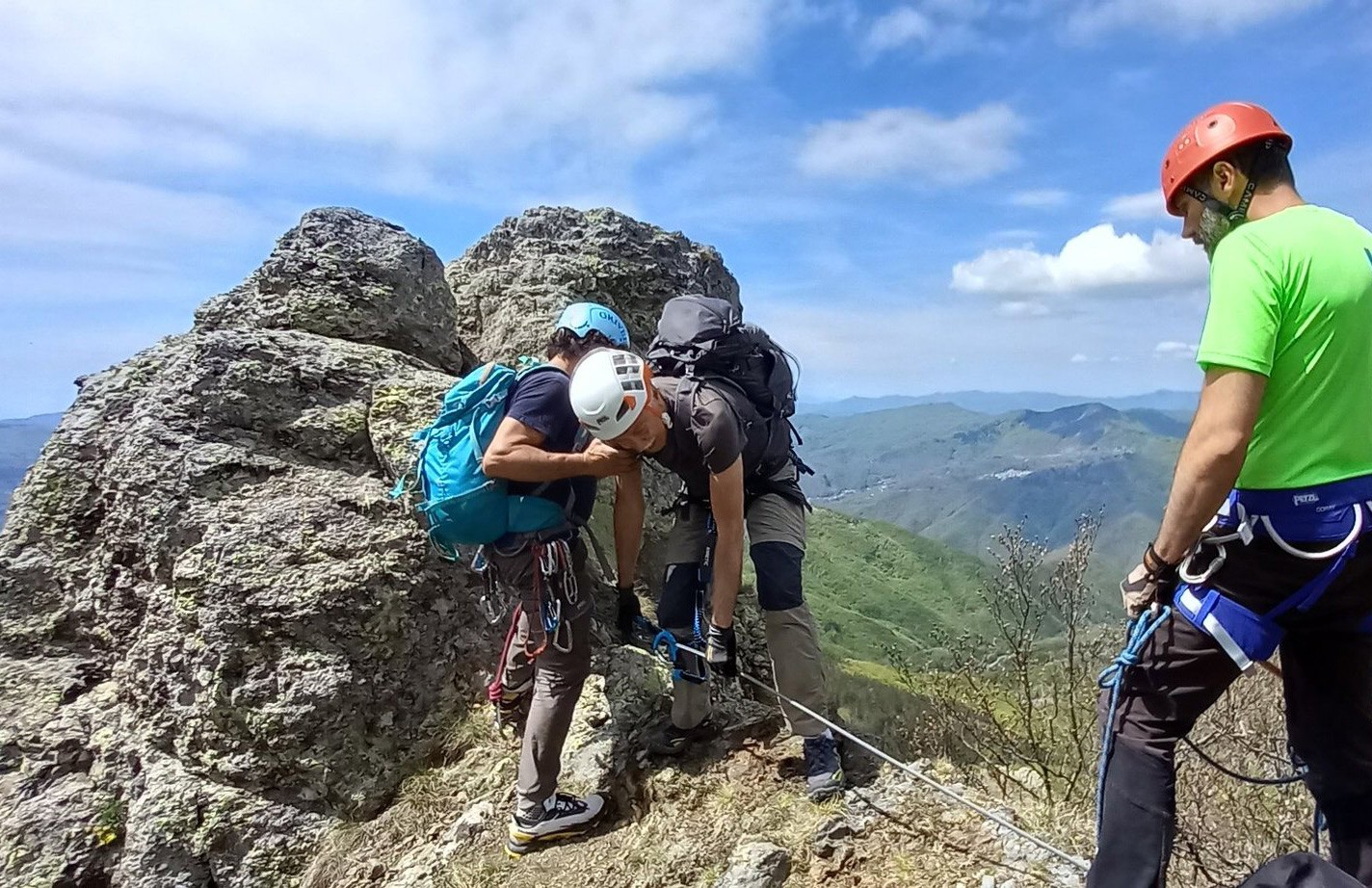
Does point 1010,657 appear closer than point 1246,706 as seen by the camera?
No

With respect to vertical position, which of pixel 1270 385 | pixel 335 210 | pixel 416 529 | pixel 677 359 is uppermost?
pixel 335 210

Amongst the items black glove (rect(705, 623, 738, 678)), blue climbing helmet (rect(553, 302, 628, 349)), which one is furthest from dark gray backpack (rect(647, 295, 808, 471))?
black glove (rect(705, 623, 738, 678))

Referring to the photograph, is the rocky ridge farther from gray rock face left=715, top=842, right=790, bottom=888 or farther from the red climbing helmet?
the red climbing helmet

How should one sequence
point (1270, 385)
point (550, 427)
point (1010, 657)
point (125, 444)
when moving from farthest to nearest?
point (1010, 657), point (125, 444), point (550, 427), point (1270, 385)

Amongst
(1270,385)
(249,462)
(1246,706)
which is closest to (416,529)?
(249,462)

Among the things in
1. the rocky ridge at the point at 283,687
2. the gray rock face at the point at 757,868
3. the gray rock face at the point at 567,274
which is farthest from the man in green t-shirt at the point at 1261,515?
the gray rock face at the point at 567,274

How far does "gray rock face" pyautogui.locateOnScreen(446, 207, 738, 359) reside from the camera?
10.2m

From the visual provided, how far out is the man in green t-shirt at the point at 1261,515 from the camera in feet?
10.2

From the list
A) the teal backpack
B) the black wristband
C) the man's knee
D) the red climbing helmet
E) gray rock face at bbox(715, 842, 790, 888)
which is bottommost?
gray rock face at bbox(715, 842, 790, 888)

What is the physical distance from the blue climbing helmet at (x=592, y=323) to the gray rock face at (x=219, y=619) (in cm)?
247

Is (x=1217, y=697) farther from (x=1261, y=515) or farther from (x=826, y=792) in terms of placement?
(x=826, y=792)

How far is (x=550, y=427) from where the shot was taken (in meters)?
5.40

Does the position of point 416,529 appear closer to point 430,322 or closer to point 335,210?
point 430,322

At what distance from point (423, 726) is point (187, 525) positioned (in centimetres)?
257
